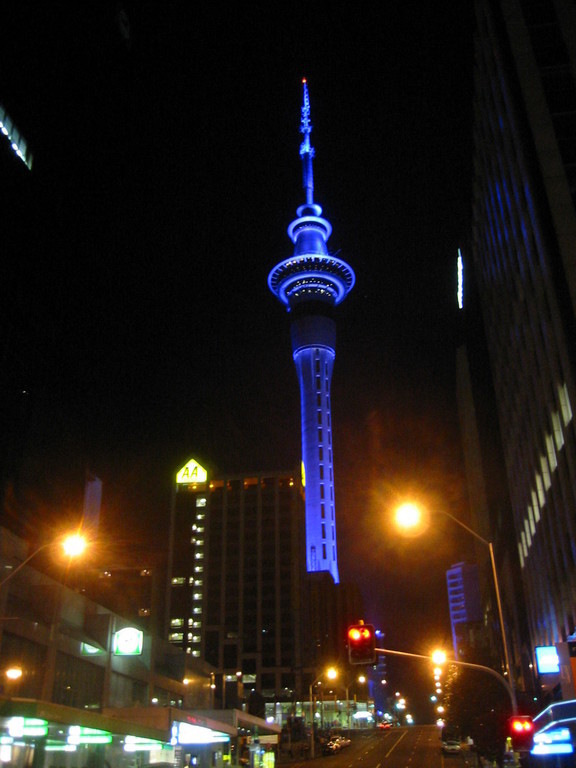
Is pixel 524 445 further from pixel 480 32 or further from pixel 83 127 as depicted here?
pixel 83 127

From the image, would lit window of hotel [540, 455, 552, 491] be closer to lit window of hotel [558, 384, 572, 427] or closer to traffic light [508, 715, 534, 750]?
lit window of hotel [558, 384, 572, 427]

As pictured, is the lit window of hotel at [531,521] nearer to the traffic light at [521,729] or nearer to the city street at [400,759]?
the city street at [400,759]

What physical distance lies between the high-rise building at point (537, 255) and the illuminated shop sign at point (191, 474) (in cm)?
12284

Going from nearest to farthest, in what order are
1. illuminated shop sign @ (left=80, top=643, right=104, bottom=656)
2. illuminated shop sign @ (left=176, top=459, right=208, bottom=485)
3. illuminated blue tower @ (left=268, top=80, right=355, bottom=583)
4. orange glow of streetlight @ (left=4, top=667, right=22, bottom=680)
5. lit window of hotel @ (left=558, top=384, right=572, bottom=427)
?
orange glow of streetlight @ (left=4, top=667, right=22, bottom=680)
lit window of hotel @ (left=558, top=384, right=572, bottom=427)
illuminated shop sign @ (left=80, top=643, right=104, bottom=656)
illuminated shop sign @ (left=176, top=459, right=208, bottom=485)
illuminated blue tower @ (left=268, top=80, right=355, bottom=583)

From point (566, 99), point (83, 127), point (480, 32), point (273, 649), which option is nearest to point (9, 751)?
point (566, 99)

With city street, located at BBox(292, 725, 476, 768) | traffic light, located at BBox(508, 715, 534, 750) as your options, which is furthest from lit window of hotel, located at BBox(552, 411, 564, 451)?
traffic light, located at BBox(508, 715, 534, 750)

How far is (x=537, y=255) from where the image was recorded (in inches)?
1730

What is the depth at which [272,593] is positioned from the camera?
16962cm

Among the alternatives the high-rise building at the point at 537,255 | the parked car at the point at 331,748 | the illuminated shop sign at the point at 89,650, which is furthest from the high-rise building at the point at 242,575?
the illuminated shop sign at the point at 89,650

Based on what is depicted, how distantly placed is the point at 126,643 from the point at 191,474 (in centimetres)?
13262

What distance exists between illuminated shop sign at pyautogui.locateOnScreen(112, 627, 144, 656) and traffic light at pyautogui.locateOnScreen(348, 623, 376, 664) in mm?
31882

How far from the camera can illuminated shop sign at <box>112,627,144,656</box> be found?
47.4 m

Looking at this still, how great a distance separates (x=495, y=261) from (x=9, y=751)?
56921 millimetres

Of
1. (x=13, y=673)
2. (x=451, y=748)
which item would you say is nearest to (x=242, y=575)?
(x=451, y=748)
